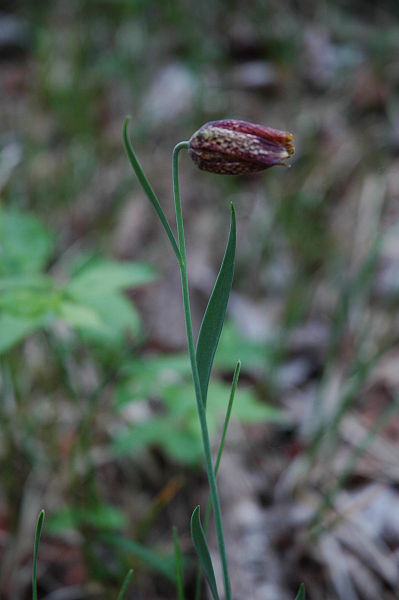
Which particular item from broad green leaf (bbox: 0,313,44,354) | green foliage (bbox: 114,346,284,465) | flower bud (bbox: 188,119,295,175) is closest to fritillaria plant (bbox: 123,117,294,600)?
flower bud (bbox: 188,119,295,175)

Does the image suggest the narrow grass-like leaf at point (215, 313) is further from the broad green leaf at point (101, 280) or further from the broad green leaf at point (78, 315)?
the broad green leaf at point (101, 280)

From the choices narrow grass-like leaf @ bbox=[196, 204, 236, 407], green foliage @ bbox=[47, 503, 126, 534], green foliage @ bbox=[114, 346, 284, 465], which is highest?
narrow grass-like leaf @ bbox=[196, 204, 236, 407]

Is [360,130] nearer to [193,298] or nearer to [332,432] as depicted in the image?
[193,298]

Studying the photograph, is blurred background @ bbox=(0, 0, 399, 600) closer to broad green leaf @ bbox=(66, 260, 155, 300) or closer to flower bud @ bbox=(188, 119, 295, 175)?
broad green leaf @ bbox=(66, 260, 155, 300)

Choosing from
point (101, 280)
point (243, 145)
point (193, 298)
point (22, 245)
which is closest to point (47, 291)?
point (101, 280)

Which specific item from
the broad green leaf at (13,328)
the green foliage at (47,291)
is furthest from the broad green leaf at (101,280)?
the broad green leaf at (13,328)

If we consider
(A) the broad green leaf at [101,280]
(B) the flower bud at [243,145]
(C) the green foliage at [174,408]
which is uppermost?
(B) the flower bud at [243,145]

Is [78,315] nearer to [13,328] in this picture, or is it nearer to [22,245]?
[13,328]
